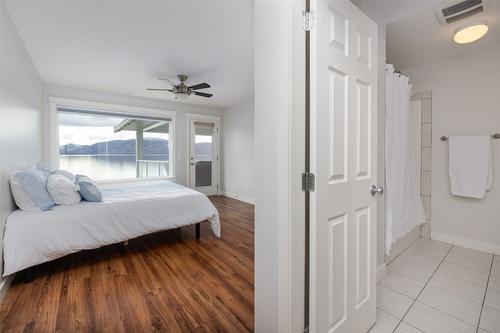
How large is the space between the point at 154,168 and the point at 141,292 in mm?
3967

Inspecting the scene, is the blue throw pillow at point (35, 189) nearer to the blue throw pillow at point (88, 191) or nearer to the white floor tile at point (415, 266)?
the blue throw pillow at point (88, 191)

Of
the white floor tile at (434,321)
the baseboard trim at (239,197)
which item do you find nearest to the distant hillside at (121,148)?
the baseboard trim at (239,197)

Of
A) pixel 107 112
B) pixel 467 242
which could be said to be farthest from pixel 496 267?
pixel 107 112

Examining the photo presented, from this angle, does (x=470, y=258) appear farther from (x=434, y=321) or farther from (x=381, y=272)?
(x=434, y=321)

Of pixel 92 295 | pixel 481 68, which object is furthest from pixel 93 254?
pixel 481 68

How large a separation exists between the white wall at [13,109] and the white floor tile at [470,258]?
4.20 m

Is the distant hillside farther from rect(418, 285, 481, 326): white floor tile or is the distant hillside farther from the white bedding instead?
rect(418, 285, 481, 326): white floor tile

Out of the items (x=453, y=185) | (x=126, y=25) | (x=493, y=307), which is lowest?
(x=493, y=307)

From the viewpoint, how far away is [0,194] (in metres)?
1.83

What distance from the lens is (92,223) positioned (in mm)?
2277

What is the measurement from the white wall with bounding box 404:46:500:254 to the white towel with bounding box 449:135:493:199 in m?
0.10

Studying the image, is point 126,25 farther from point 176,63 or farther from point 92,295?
point 92,295

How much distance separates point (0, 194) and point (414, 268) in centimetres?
378

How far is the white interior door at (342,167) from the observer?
1.07 metres
